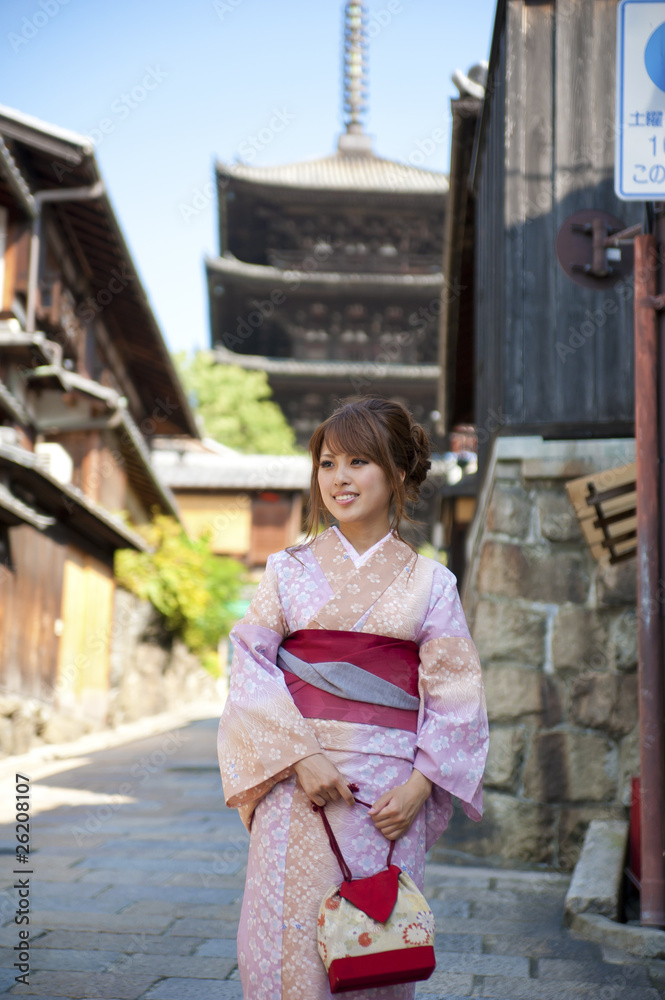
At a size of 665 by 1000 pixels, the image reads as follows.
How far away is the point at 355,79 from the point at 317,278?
511 inches

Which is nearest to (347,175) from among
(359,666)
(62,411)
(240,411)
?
(240,411)

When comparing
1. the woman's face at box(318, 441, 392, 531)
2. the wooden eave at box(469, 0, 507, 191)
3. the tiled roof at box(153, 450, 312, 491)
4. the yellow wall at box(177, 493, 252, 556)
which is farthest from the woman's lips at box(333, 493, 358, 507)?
the yellow wall at box(177, 493, 252, 556)

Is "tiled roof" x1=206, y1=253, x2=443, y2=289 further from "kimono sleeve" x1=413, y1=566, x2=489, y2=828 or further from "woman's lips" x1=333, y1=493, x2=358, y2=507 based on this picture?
"kimono sleeve" x1=413, y1=566, x2=489, y2=828

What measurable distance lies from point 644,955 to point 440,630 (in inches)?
85.9

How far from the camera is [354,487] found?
2455 mm

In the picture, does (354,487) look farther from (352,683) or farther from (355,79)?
(355,79)

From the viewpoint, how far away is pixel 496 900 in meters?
4.68

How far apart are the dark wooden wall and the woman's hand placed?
13.5 feet

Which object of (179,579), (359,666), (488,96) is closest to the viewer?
(359,666)

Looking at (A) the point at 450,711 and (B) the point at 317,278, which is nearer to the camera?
(A) the point at 450,711

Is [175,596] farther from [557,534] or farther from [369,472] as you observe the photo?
[369,472]

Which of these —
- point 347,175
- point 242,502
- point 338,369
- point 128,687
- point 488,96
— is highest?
point 347,175

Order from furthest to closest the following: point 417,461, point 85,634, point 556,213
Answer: point 85,634 → point 556,213 → point 417,461

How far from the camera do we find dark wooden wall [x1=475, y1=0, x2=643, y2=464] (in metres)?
6.07
